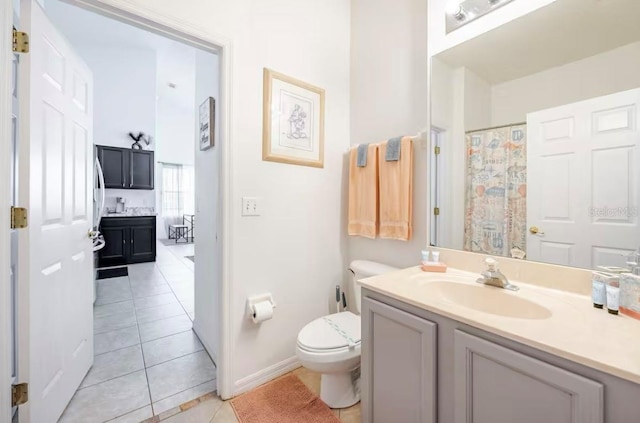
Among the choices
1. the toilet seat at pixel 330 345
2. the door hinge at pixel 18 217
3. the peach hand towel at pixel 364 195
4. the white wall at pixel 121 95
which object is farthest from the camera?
the white wall at pixel 121 95

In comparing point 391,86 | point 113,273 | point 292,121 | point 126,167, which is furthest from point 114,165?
point 391,86

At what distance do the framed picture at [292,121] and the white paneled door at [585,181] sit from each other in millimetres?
1241

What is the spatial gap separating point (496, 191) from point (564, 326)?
70cm

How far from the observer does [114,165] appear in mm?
4660

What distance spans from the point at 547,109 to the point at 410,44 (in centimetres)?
95

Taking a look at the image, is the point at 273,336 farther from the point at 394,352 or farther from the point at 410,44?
the point at 410,44

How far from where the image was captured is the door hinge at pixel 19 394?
1.08 meters

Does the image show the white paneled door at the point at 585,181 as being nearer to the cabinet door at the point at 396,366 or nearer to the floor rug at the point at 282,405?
the cabinet door at the point at 396,366

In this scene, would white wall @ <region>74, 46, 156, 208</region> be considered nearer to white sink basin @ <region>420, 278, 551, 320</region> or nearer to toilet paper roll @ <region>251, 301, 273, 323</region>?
toilet paper roll @ <region>251, 301, 273, 323</region>

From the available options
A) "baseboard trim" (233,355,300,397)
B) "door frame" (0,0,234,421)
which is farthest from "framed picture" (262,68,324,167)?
"baseboard trim" (233,355,300,397)

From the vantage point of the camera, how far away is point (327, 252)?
79.6 inches

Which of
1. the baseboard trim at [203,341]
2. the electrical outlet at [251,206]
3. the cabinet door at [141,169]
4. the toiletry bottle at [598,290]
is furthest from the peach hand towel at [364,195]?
the cabinet door at [141,169]

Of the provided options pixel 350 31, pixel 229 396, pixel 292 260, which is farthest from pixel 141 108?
pixel 229 396

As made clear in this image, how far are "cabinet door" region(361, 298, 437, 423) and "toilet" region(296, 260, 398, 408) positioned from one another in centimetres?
22
